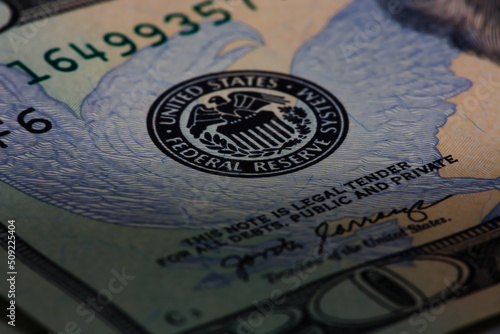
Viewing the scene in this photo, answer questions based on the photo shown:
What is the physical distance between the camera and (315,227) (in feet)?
2.35

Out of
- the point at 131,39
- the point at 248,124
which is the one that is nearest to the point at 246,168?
the point at 248,124

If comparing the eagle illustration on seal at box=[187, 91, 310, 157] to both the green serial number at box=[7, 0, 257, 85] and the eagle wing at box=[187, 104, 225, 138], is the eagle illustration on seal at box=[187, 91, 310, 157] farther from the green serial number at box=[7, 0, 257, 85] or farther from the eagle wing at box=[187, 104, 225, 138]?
the green serial number at box=[7, 0, 257, 85]

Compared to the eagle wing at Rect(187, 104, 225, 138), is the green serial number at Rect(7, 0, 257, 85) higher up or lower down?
higher up

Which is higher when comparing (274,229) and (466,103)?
(466,103)

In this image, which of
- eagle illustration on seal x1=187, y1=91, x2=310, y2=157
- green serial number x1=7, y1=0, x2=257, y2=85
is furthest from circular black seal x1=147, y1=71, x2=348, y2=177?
green serial number x1=7, y1=0, x2=257, y2=85

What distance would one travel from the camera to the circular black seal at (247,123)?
792 millimetres

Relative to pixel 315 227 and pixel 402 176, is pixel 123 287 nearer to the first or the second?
pixel 315 227

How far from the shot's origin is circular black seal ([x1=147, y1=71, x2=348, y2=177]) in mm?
792

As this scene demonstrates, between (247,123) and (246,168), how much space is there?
7cm

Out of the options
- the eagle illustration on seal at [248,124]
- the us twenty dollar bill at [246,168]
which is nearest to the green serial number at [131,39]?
the us twenty dollar bill at [246,168]

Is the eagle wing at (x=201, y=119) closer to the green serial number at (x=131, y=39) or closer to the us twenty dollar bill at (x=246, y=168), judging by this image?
the us twenty dollar bill at (x=246, y=168)

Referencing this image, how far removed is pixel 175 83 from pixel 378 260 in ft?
1.18

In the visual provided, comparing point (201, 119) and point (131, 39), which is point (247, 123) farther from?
point (131, 39)

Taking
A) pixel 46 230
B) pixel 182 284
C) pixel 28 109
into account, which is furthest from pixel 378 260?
pixel 28 109
